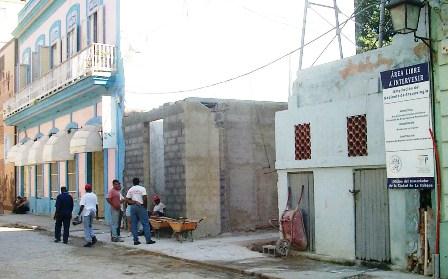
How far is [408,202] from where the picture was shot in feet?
29.3

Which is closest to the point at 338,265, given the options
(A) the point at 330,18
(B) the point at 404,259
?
(B) the point at 404,259

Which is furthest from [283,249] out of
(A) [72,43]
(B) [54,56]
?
(B) [54,56]

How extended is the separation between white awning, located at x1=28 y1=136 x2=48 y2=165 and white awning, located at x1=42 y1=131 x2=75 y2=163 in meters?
1.66

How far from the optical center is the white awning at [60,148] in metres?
20.7

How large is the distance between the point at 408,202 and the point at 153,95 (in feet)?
35.3

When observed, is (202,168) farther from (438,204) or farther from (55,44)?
(55,44)

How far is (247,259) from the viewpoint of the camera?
1082 centimetres

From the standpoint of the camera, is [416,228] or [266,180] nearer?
[416,228]

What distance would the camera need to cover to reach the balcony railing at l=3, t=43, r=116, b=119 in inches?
705

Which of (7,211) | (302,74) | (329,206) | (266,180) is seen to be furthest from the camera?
(7,211)

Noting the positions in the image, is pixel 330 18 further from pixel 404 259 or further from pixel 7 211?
pixel 7 211

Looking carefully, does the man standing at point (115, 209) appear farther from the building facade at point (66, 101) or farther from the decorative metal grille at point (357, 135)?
the decorative metal grille at point (357, 135)

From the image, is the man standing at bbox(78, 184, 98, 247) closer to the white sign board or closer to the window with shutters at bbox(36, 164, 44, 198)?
the white sign board

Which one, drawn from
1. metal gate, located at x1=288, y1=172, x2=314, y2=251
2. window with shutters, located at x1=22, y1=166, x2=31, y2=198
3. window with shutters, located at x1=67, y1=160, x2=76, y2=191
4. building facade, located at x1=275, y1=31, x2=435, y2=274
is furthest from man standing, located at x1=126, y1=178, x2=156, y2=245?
window with shutters, located at x1=22, y1=166, x2=31, y2=198
